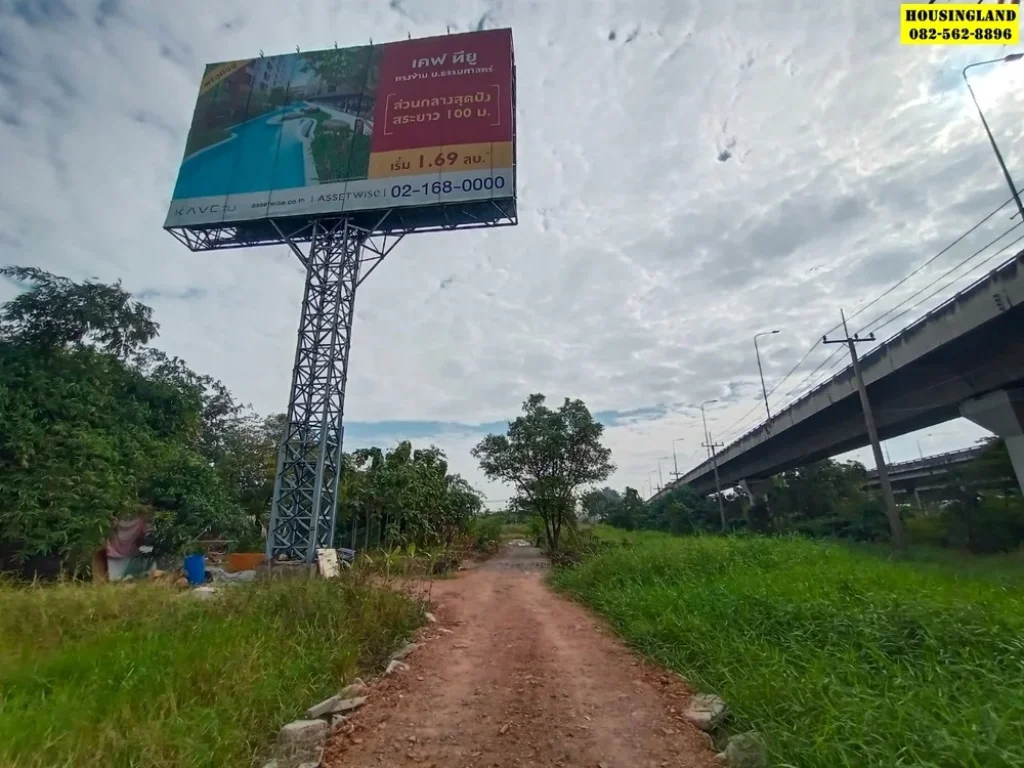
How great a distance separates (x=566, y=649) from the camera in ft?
20.4

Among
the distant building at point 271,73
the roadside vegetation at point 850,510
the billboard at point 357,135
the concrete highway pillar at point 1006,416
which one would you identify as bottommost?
the roadside vegetation at point 850,510

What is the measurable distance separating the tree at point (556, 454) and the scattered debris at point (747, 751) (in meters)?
15.5

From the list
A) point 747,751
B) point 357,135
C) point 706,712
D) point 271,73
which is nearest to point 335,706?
point 706,712

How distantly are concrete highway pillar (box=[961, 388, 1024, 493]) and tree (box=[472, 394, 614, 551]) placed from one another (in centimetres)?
1146

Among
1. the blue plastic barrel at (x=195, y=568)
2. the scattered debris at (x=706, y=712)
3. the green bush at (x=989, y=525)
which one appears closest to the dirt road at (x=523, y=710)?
the scattered debris at (x=706, y=712)

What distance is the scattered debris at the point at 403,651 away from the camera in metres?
5.66

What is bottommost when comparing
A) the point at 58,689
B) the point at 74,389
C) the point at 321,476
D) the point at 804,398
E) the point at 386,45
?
the point at 58,689

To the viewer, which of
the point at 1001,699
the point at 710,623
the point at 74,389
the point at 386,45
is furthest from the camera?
the point at 386,45

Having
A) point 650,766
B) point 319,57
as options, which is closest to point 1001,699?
point 650,766

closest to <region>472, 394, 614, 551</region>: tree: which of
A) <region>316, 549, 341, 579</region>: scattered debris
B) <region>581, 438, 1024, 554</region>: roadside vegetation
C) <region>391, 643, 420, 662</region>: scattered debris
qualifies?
<region>581, 438, 1024, 554</region>: roadside vegetation

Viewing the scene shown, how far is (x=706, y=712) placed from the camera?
3.96 m

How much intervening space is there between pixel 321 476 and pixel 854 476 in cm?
2938

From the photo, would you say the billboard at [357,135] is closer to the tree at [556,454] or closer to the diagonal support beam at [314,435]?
the diagonal support beam at [314,435]

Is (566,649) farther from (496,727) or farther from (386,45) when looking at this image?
(386,45)
